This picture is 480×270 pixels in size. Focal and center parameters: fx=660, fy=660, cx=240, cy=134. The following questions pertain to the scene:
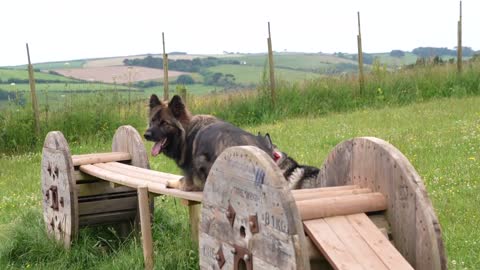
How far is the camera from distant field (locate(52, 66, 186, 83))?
49.6 feet

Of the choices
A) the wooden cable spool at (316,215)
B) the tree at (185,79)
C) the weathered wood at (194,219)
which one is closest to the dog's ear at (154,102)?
the weathered wood at (194,219)

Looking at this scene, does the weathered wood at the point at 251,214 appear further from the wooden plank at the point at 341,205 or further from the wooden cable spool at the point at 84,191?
the wooden cable spool at the point at 84,191

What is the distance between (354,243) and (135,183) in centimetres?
246

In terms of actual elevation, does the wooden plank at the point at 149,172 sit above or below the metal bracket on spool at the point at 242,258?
above

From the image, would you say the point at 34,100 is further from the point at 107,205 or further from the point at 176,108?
the point at 176,108

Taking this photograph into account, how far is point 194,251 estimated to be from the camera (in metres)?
5.61

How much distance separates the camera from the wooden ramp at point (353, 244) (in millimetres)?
3463

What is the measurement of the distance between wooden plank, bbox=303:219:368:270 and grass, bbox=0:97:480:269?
1.72m

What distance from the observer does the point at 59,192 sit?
682 centimetres

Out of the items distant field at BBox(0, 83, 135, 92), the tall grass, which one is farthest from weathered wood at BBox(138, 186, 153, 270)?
distant field at BBox(0, 83, 135, 92)

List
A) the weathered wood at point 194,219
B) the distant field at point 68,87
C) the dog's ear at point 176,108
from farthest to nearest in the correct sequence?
the distant field at point 68,87, the weathered wood at point 194,219, the dog's ear at point 176,108

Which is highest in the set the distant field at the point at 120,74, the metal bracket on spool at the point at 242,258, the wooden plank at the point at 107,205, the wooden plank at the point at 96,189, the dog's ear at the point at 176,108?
the dog's ear at the point at 176,108

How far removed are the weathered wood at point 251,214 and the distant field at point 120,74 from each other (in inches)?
435

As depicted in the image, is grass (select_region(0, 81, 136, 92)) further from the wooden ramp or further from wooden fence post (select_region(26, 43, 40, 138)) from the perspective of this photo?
the wooden ramp
